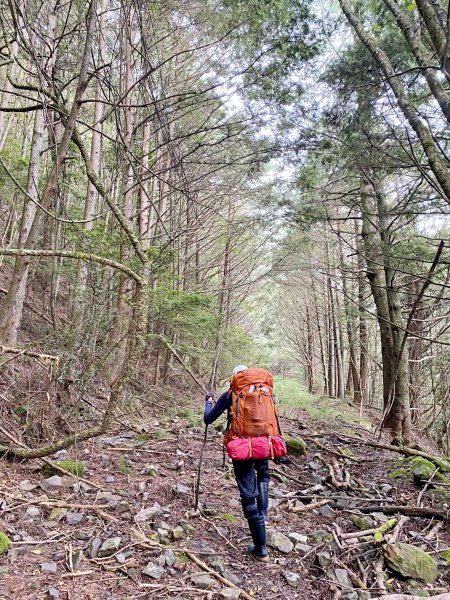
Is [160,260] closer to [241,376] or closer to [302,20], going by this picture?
[241,376]

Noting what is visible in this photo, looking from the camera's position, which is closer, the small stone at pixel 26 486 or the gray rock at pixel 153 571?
the gray rock at pixel 153 571

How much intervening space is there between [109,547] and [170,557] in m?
0.53

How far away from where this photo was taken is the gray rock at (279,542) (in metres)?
4.02

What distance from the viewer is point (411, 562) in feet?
12.3

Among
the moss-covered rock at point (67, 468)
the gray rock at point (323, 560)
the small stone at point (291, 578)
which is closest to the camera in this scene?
the small stone at point (291, 578)

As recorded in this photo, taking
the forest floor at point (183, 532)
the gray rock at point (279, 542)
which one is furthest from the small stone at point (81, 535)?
the gray rock at point (279, 542)

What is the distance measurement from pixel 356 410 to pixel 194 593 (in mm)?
12785

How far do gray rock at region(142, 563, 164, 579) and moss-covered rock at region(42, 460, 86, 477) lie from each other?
1.67 m

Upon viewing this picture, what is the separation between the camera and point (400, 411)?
9.51m

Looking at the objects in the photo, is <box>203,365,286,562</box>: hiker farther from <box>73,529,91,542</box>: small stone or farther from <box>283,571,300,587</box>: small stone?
<box>73,529,91,542</box>: small stone

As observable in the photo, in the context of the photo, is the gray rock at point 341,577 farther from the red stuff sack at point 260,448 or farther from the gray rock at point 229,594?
the red stuff sack at point 260,448

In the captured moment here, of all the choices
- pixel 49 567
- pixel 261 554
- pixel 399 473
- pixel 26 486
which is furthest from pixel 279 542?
pixel 399 473

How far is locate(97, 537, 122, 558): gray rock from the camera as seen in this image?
338 centimetres

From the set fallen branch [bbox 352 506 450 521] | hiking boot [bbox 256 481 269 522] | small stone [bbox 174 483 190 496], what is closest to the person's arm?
hiking boot [bbox 256 481 269 522]
